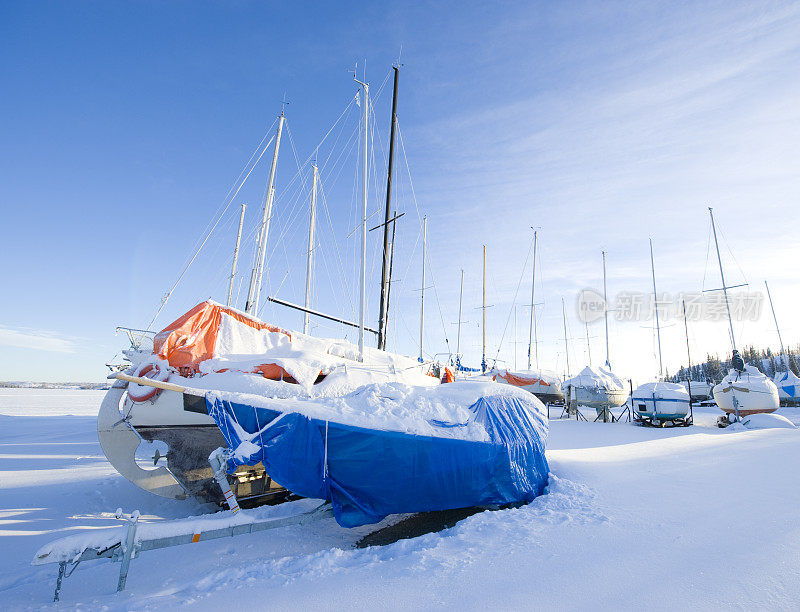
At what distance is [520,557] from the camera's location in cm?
322

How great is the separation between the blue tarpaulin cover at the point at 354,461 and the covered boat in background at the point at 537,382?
20.0 meters

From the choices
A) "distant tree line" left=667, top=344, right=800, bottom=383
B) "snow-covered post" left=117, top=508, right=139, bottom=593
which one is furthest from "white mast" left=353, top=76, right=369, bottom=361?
"distant tree line" left=667, top=344, right=800, bottom=383

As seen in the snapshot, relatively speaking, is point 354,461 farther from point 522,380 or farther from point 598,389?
point 522,380

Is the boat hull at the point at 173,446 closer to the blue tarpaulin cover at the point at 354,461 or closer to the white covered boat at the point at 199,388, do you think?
the white covered boat at the point at 199,388

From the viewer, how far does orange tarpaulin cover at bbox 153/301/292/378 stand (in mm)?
6312

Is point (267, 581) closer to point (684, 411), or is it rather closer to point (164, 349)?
point (164, 349)

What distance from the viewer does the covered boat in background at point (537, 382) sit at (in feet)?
78.0

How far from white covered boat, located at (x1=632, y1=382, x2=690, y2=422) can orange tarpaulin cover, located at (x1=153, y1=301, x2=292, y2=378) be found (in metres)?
16.0

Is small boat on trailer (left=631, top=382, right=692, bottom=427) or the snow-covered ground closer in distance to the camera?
the snow-covered ground

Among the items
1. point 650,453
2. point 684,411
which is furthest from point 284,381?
point 684,411

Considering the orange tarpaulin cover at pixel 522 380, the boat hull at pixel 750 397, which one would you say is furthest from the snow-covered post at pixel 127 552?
the orange tarpaulin cover at pixel 522 380

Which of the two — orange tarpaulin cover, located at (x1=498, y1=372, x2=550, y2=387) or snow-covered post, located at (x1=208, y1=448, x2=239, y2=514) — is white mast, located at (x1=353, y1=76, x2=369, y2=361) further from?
orange tarpaulin cover, located at (x1=498, y1=372, x2=550, y2=387)

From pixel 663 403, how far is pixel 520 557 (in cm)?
1605

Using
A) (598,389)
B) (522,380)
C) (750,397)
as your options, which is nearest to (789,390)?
(750,397)
